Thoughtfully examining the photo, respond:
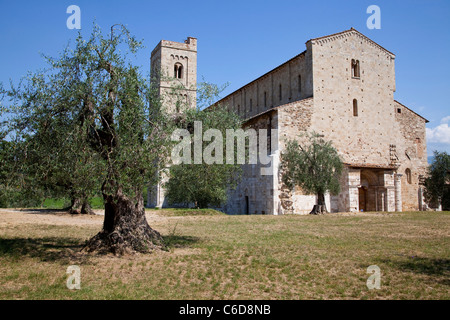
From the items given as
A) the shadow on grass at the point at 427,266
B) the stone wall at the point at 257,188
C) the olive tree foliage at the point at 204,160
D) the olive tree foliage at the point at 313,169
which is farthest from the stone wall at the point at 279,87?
the shadow on grass at the point at 427,266

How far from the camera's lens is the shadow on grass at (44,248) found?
31.1 feet

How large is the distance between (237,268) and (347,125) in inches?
1000

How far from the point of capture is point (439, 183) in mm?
32688

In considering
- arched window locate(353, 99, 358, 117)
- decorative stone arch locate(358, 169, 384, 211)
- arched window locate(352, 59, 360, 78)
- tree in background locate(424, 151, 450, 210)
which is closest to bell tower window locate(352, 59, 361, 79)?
arched window locate(352, 59, 360, 78)

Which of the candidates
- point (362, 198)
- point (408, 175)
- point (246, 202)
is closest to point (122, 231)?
point (246, 202)

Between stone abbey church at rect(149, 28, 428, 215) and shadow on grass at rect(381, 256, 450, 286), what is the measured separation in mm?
17517

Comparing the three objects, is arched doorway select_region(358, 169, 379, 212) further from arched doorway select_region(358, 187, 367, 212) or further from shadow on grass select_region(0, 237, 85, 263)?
shadow on grass select_region(0, 237, 85, 263)

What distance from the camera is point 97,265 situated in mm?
8508

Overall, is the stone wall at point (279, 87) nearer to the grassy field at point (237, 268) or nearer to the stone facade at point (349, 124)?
the stone facade at point (349, 124)

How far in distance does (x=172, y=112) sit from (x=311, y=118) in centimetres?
2038

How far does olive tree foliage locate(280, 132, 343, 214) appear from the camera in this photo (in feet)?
A: 84.1

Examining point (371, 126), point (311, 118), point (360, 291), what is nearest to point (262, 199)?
point (311, 118)

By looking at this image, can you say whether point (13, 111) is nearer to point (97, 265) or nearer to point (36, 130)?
point (36, 130)

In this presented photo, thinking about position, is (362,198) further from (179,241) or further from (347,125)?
(179,241)
